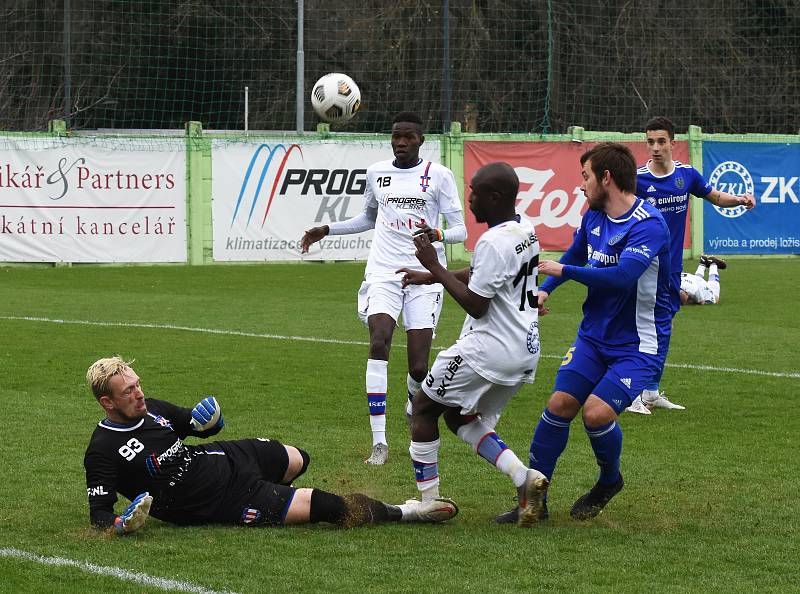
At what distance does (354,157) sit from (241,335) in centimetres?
1037

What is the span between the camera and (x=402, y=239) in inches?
344

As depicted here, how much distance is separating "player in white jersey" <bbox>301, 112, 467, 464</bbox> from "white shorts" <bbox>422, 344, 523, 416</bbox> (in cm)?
205

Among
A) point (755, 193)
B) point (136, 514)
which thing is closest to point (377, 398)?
point (136, 514)

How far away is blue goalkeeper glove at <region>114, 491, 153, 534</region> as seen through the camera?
5645mm

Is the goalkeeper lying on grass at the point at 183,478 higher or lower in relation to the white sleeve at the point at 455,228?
lower

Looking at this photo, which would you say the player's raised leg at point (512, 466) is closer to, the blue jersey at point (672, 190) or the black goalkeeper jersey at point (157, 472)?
the black goalkeeper jersey at point (157, 472)

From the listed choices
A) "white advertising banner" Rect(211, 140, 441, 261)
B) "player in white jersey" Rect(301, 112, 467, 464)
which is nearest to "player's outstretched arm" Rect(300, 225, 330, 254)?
"player in white jersey" Rect(301, 112, 467, 464)

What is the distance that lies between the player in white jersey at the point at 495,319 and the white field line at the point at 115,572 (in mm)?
1604

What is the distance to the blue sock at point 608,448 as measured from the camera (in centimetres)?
625

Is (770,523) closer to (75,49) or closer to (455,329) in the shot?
(455,329)

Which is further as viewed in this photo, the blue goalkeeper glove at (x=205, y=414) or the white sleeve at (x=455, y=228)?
the white sleeve at (x=455, y=228)

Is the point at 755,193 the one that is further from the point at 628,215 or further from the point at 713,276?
the point at 628,215

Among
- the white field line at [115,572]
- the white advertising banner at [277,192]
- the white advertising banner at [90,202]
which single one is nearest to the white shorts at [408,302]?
the white field line at [115,572]

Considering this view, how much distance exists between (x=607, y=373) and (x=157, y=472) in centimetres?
A: 219
